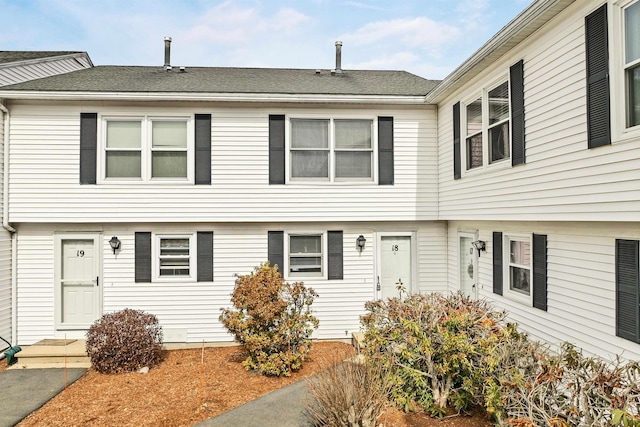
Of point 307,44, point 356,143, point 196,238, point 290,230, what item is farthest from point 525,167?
point 307,44

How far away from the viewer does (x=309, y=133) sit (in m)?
7.91

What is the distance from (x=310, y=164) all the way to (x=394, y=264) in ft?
9.54

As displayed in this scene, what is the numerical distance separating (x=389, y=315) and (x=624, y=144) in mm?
3255

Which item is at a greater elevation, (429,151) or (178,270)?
(429,151)

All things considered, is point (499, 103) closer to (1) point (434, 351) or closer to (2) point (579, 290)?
(2) point (579, 290)

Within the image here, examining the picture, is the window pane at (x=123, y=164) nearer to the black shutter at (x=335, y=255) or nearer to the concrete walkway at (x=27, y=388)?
the concrete walkway at (x=27, y=388)

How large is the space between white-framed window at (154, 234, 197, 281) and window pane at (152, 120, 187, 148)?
6.29 ft

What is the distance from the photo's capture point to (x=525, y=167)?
5355 mm

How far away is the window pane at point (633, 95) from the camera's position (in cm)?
370

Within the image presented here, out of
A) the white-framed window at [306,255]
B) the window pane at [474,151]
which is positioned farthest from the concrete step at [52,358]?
the window pane at [474,151]

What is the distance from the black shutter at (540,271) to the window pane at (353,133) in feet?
12.6

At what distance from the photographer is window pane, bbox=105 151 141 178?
7.54m

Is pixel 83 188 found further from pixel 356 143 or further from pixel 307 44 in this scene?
pixel 307 44

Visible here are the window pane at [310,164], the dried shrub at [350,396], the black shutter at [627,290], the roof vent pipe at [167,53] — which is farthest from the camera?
the roof vent pipe at [167,53]
